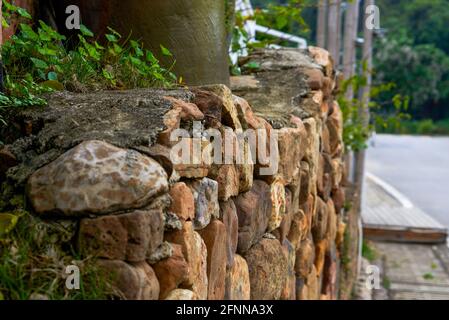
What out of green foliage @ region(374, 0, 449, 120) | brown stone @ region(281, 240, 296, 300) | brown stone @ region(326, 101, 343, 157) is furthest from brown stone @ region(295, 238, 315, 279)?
green foliage @ region(374, 0, 449, 120)

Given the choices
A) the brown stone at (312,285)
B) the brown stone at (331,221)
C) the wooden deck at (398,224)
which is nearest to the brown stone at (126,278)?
the brown stone at (312,285)

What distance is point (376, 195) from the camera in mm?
13773

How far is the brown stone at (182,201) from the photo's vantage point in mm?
1955

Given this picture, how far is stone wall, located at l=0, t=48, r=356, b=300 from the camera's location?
1755mm

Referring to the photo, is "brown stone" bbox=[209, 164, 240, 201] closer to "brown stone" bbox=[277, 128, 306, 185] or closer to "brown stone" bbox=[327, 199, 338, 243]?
"brown stone" bbox=[277, 128, 306, 185]

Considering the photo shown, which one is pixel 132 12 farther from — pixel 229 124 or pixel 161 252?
pixel 161 252

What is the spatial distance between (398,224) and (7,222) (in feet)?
31.3

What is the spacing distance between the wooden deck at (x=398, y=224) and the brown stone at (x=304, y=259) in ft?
21.1

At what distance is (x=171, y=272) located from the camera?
1.89m

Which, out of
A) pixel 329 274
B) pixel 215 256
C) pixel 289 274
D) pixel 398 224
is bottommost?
pixel 398 224

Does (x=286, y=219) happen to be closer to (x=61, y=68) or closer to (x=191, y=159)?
(x=61, y=68)

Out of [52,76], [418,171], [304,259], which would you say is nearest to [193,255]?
[52,76]

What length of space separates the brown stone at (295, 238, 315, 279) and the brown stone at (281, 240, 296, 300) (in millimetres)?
212

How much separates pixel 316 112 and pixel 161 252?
250cm
